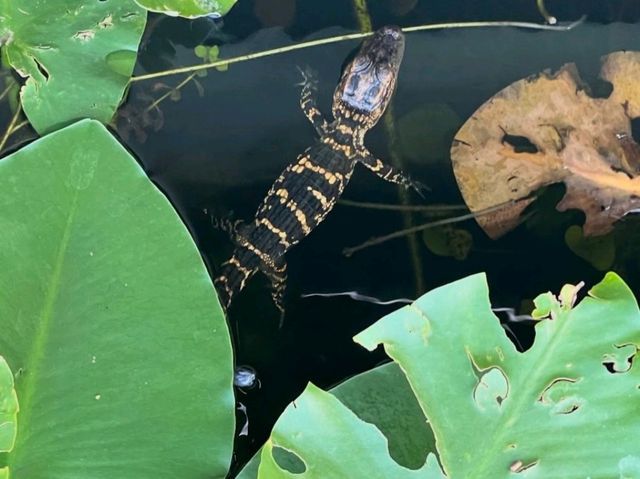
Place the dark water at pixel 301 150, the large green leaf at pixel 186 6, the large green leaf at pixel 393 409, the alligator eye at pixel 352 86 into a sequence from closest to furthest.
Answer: the large green leaf at pixel 393 409, the large green leaf at pixel 186 6, the dark water at pixel 301 150, the alligator eye at pixel 352 86

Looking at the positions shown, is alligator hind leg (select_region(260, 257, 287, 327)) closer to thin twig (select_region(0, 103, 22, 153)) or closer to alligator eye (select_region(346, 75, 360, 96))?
alligator eye (select_region(346, 75, 360, 96))

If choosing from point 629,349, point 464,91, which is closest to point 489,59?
point 464,91

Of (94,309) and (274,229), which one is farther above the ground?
(94,309)

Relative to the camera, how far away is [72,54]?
1386mm

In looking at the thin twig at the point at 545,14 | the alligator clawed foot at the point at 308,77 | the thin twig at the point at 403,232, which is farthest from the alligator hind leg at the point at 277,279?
the thin twig at the point at 545,14

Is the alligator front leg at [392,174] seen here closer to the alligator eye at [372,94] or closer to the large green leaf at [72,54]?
the alligator eye at [372,94]

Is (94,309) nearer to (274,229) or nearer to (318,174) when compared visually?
(274,229)

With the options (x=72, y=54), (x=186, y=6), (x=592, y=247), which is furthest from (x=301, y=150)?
(x=592, y=247)

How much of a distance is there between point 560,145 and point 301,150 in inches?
24.9

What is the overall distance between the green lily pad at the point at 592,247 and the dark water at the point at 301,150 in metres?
0.02

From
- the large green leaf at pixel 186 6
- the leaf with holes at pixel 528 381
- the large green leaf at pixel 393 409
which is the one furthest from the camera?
the large green leaf at pixel 186 6

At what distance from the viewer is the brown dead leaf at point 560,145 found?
5.71 ft

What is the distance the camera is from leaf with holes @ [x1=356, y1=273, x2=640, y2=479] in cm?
110

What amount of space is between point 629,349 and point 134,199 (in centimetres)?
81
